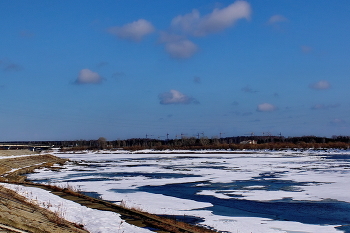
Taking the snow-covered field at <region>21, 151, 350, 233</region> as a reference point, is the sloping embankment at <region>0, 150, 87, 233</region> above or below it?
above

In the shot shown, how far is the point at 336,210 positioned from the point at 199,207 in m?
5.40

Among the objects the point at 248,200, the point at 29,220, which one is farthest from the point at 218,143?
the point at 29,220

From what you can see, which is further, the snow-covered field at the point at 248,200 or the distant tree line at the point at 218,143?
the distant tree line at the point at 218,143

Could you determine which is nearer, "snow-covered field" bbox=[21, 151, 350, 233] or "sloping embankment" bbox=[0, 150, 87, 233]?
"sloping embankment" bbox=[0, 150, 87, 233]

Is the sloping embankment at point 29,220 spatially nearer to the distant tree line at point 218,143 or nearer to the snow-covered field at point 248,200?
the snow-covered field at point 248,200

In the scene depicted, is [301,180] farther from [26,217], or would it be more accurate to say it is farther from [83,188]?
[26,217]

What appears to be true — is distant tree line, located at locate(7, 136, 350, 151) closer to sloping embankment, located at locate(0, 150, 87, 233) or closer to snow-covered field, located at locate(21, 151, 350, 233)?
snow-covered field, located at locate(21, 151, 350, 233)

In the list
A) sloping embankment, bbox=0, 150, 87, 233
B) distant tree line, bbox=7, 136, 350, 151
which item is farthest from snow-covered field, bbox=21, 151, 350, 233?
distant tree line, bbox=7, 136, 350, 151

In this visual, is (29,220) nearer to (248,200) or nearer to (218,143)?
(248,200)

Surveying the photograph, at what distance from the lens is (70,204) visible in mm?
13961

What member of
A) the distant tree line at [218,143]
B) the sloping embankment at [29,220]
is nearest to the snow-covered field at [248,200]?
the sloping embankment at [29,220]

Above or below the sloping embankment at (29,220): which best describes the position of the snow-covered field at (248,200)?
below

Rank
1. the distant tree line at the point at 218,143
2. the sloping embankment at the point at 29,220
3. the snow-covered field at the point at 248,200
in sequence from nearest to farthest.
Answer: the sloping embankment at the point at 29,220 → the snow-covered field at the point at 248,200 → the distant tree line at the point at 218,143

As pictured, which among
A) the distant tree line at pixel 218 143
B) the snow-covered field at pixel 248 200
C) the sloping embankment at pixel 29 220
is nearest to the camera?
the sloping embankment at pixel 29 220
